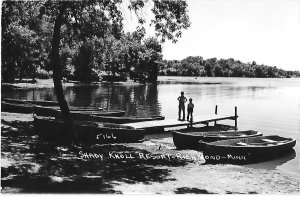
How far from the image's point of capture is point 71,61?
302 feet

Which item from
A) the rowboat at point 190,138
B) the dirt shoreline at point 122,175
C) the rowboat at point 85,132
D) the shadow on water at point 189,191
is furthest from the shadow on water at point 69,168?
the rowboat at point 190,138

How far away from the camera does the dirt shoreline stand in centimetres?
1135

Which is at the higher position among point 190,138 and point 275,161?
point 190,138

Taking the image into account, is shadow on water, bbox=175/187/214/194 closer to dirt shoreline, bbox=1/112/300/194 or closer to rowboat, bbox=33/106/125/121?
dirt shoreline, bbox=1/112/300/194

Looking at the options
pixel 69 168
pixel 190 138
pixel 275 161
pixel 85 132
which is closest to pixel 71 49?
pixel 85 132

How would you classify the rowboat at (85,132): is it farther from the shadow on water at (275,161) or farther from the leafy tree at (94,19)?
the shadow on water at (275,161)

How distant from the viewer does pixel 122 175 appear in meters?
13.5

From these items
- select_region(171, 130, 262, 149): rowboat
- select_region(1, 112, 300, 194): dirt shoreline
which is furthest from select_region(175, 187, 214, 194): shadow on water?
select_region(171, 130, 262, 149): rowboat

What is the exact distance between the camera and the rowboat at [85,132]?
819 inches

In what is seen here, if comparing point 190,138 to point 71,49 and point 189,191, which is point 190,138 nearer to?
point 189,191

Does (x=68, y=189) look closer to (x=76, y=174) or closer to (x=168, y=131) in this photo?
(x=76, y=174)

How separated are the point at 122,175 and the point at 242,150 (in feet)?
27.3

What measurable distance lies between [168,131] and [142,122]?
252 cm

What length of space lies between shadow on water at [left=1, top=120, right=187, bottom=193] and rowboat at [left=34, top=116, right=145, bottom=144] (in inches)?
41.2
